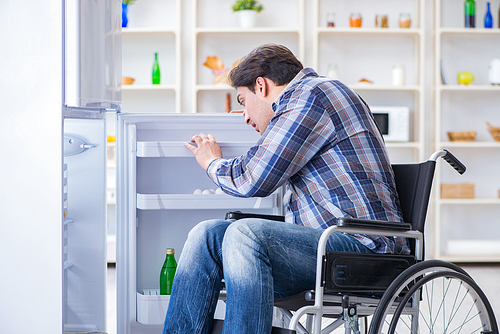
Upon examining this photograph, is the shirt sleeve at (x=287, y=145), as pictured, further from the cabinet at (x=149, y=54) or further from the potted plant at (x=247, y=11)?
the cabinet at (x=149, y=54)

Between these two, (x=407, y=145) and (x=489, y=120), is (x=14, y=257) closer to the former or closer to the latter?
(x=407, y=145)

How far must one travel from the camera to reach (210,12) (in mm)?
4090

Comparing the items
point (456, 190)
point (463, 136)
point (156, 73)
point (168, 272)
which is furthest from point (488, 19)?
point (168, 272)

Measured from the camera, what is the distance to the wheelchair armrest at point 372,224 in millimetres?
1137

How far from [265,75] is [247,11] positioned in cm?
257

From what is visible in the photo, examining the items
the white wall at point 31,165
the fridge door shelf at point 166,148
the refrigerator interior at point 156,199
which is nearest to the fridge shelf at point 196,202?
the refrigerator interior at point 156,199

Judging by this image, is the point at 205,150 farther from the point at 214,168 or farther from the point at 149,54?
the point at 149,54

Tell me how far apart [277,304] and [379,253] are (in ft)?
0.99

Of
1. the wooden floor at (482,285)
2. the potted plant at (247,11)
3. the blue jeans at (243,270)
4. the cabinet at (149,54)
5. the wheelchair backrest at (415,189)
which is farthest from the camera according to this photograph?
the cabinet at (149,54)

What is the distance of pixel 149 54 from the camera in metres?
4.07

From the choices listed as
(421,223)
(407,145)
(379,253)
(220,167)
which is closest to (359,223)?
(379,253)

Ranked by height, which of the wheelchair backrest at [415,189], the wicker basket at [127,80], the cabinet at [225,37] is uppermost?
the cabinet at [225,37]

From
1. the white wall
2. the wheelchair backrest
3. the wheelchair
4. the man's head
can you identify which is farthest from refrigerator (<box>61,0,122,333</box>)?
the wheelchair backrest

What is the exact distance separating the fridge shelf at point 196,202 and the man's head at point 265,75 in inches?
14.5
